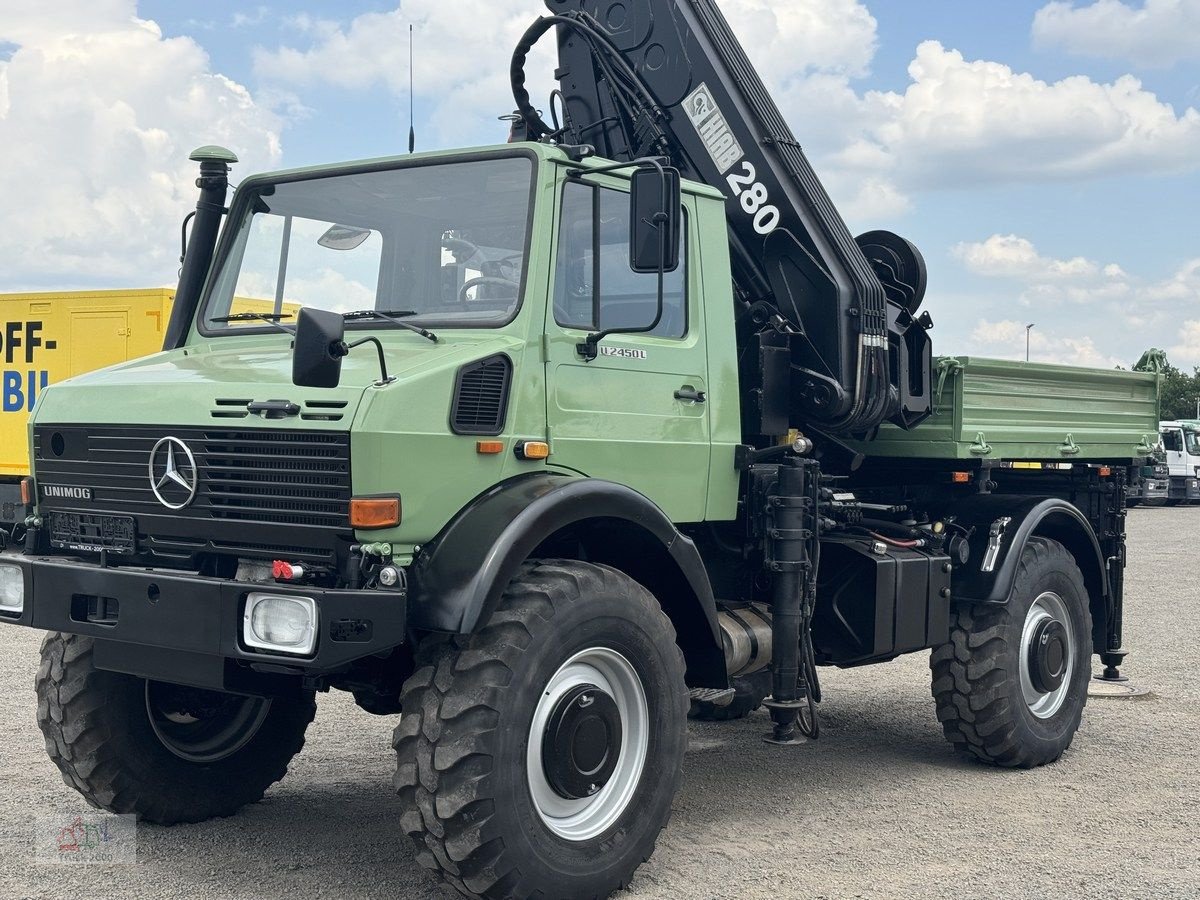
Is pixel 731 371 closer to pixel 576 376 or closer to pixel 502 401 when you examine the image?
pixel 576 376

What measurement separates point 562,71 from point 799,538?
2829mm

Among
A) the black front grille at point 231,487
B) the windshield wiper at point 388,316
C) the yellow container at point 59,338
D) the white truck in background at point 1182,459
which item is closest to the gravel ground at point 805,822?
the black front grille at point 231,487

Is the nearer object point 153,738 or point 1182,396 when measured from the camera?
point 153,738

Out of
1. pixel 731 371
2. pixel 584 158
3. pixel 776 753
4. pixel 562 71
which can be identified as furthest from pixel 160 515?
pixel 776 753

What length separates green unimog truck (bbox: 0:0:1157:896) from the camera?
475 centimetres

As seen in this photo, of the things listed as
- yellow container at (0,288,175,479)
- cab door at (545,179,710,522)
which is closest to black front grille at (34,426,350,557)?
cab door at (545,179,710,522)

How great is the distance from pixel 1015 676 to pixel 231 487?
4.45m

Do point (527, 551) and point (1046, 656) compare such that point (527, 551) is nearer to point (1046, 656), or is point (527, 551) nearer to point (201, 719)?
point (201, 719)

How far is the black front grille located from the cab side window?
3.89 ft

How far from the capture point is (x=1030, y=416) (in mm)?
8070

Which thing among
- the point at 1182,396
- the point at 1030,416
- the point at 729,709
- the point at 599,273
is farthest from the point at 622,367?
the point at 1182,396

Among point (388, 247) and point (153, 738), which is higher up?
point (388, 247)

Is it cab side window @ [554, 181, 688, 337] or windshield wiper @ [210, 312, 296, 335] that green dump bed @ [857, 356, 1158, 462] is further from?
windshield wiper @ [210, 312, 296, 335]

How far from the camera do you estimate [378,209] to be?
19.5 ft
